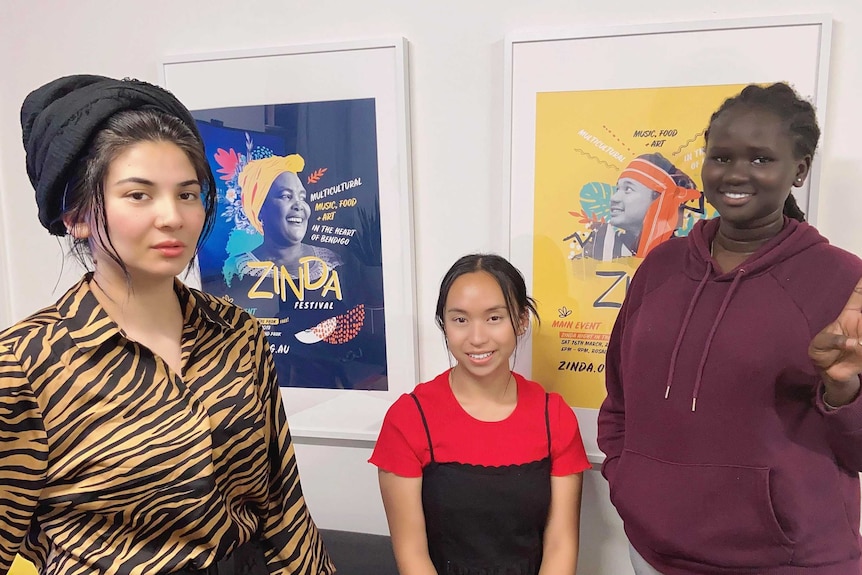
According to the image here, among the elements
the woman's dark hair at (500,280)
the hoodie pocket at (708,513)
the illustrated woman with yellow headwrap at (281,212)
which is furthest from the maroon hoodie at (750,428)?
the illustrated woman with yellow headwrap at (281,212)

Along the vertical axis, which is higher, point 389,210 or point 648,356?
point 389,210

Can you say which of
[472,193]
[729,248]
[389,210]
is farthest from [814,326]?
[389,210]

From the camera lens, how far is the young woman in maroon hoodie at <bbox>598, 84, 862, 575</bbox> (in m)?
0.95

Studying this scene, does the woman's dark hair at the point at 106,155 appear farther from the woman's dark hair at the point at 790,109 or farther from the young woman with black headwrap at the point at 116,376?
the woman's dark hair at the point at 790,109

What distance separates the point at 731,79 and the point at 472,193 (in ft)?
1.90

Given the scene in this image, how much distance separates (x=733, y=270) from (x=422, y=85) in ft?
2.58

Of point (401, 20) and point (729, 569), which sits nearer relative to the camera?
point (729, 569)

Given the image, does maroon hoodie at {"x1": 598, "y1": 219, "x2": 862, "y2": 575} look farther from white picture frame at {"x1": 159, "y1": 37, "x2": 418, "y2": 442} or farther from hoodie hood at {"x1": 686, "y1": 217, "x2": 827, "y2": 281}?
white picture frame at {"x1": 159, "y1": 37, "x2": 418, "y2": 442}

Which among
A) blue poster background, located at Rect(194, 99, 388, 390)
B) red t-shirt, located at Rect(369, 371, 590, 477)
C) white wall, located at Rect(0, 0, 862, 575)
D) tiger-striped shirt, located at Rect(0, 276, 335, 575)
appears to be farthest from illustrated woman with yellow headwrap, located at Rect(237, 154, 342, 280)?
tiger-striped shirt, located at Rect(0, 276, 335, 575)

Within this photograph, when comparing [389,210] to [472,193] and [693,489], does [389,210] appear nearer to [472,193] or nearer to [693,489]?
[472,193]

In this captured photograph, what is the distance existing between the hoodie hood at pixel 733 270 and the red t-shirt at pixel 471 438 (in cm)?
28

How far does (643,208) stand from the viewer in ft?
4.41

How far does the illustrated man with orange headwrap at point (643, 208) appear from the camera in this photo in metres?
1.32

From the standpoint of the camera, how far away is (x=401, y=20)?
1.42 m
